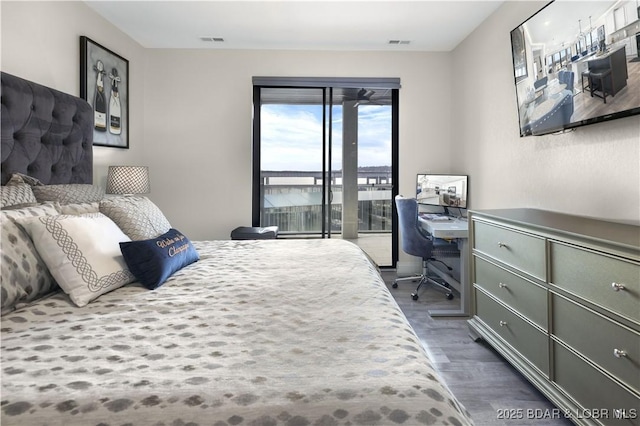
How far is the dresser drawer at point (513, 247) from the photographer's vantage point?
5.88 feet

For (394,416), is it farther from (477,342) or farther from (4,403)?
(477,342)

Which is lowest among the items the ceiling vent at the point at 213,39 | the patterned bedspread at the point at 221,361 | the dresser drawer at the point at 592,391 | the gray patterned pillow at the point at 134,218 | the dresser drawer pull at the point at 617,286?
the dresser drawer at the point at 592,391

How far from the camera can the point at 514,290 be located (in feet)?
6.64

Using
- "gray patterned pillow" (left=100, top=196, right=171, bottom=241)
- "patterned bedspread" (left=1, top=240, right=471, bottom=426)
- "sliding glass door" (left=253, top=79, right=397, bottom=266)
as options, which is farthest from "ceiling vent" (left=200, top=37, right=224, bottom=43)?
"patterned bedspread" (left=1, top=240, right=471, bottom=426)

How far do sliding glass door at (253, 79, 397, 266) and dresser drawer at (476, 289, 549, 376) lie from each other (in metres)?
2.01

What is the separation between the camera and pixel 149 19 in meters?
3.27

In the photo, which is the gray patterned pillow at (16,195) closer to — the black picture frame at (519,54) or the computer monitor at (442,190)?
the black picture frame at (519,54)

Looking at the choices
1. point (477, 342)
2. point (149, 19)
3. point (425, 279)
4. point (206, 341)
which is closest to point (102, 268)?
point (206, 341)

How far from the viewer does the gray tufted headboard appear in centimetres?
194

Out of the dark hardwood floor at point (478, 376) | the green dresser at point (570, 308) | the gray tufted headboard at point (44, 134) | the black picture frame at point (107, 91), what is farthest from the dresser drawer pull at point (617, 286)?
the black picture frame at point (107, 91)

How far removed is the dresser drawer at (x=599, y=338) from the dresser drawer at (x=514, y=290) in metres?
0.10

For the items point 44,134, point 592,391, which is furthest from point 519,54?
point 44,134

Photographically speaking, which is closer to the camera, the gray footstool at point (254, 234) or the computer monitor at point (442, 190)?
the gray footstool at point (254, 234)

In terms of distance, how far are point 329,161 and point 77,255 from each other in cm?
332
